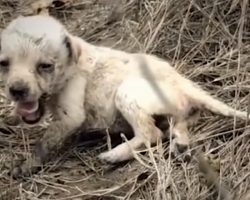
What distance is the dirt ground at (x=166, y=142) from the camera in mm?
4230

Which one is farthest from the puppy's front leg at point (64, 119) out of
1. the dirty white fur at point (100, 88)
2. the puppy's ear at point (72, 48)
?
the puppy's ear at point (72, 48)

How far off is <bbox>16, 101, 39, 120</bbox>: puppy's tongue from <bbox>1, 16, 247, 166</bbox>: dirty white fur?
10 centimetres

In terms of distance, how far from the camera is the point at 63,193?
439 cm

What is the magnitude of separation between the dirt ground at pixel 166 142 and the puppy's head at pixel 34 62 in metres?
0.38

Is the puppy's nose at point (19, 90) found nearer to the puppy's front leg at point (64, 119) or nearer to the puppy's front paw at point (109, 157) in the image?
the puppy's front leg at point (64, 119)

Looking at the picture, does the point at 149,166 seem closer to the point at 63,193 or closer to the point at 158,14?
the point at 63,193

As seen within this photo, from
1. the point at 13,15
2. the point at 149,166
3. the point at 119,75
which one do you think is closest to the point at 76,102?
the point at 119,75

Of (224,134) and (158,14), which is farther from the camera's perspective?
(158,14)

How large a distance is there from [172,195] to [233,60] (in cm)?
129

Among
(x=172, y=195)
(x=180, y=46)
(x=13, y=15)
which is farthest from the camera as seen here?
(x=13, y=15)

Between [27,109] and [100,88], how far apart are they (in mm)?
456

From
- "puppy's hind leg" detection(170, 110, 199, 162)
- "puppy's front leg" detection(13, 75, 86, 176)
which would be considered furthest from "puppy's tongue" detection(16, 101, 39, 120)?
"puppy's hind leg" detection(170, 110, 199, 162)

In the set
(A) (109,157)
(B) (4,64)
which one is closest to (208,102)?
(A) (109,157)

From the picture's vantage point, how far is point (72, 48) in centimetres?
450
